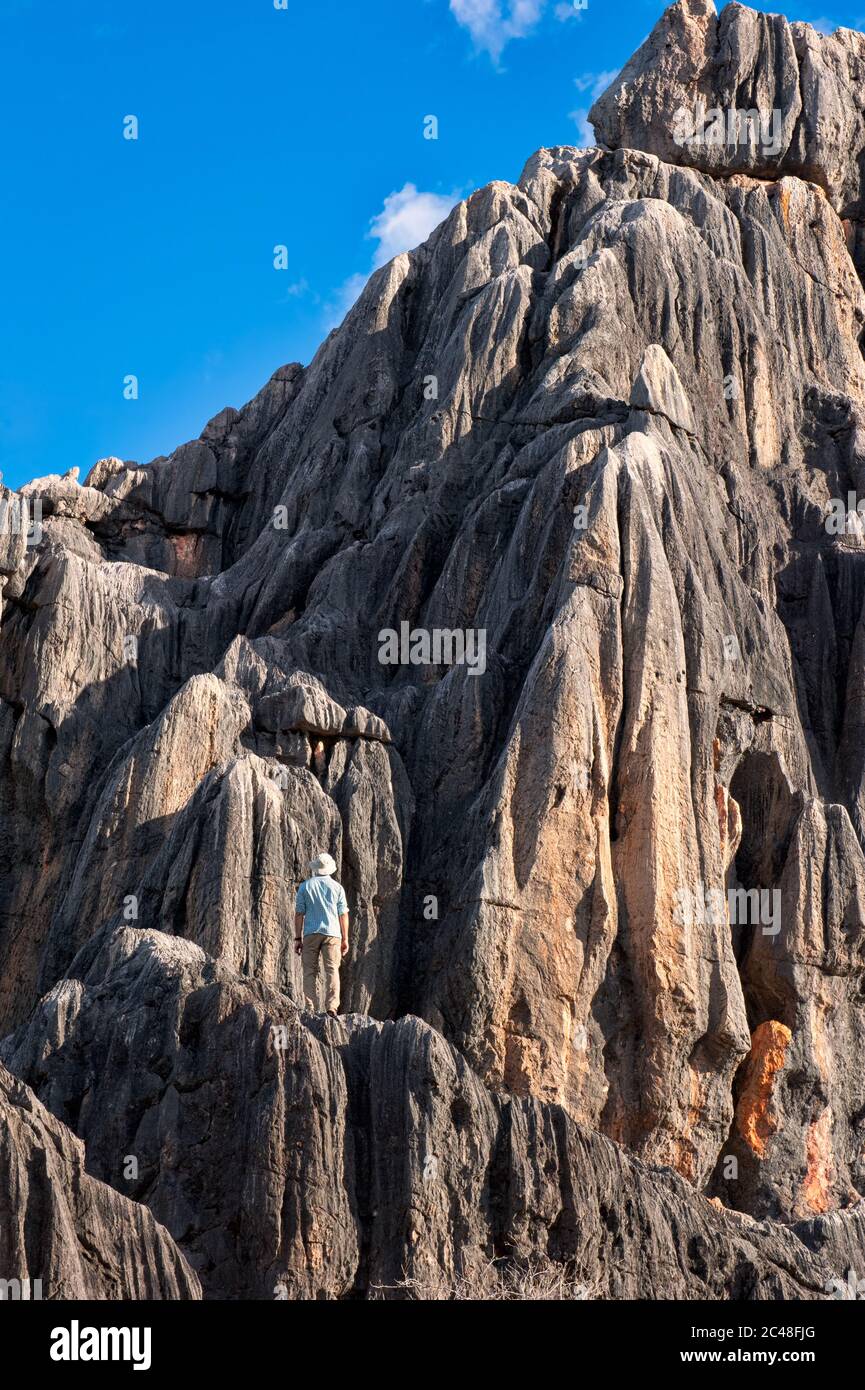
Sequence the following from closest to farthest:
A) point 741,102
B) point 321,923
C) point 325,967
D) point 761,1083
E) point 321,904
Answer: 1. point 321,904
2. point 321,923
3. point 325,967
4. point 761,1083
5. point 741,102

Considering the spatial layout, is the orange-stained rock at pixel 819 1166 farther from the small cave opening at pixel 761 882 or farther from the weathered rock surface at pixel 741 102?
the weathered rock surface at pixel 741 102

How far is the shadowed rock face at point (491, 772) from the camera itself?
87.7 feet

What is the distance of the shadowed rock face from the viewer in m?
26.7

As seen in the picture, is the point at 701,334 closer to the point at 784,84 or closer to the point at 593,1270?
the point at 784,84

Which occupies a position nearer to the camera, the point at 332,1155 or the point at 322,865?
the point at 332,1155

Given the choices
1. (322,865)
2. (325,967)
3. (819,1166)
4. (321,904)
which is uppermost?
(322,865)

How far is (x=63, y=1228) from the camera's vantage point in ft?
69.1

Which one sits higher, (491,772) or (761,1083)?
(491,772)

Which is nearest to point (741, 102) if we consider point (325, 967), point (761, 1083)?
point (761, 1083)

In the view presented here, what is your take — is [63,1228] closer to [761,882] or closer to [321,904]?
[321,904]

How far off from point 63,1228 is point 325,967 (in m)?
11.4

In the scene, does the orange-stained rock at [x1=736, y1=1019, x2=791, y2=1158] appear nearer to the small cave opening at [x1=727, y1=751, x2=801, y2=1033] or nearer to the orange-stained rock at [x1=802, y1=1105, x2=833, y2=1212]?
A: the small cave opening at [x1=727, y1=751, x2=801, y2=1033]

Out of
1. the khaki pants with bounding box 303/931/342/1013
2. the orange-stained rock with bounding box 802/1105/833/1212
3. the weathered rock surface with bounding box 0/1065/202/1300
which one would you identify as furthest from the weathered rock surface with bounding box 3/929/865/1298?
the orange-stained rock with bounding box 802/1105/833/1212

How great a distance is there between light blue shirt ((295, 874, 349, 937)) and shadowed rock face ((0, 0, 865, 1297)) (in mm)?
→ 1263
